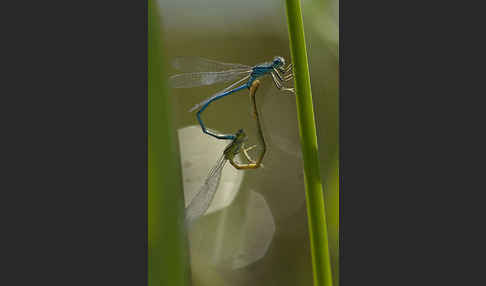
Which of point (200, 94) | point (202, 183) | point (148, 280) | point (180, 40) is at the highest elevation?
point (180, 40)

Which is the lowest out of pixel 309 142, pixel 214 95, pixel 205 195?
pixel 205 195

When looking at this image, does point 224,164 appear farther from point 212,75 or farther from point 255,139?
point 212,75

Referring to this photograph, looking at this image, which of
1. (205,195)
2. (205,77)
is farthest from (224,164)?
(205,77)

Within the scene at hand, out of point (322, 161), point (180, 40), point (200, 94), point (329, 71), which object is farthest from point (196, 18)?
point (322, 161)

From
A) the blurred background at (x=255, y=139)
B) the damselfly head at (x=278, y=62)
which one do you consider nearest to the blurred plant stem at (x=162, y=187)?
the blurred background at (x=255, y=139)

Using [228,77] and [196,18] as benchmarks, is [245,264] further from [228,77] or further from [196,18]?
[196,18]

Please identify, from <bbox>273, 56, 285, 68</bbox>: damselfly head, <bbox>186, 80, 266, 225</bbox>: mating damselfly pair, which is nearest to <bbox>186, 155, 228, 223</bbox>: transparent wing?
<bbox>186, 80, 266, 225</bbox>: mating damselfly pair

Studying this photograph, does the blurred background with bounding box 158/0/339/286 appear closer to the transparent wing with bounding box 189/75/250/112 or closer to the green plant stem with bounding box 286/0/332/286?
the transparent wing with bounding box 189/75/250/112
